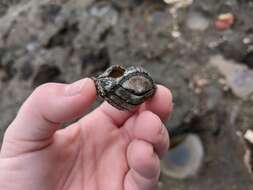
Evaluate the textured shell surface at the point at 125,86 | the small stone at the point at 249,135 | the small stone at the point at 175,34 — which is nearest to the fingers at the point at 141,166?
the textured shell surface at the point at 125,86

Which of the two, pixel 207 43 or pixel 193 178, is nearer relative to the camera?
pixel 193 178

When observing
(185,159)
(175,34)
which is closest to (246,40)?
(175,34)

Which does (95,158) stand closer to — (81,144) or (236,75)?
(81,144)

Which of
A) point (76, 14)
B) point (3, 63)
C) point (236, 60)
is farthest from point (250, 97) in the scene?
point (3, 63)

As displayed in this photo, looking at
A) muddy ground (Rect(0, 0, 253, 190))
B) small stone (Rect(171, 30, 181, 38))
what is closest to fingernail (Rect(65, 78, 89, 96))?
muddy ground (Rect(0, 0, 253, 190))

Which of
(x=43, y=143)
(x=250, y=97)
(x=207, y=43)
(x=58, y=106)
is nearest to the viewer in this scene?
(x=58, y=106)

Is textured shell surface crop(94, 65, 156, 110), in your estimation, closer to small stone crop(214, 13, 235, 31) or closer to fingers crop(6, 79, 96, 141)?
fingers crop(6, 79, 96, 141)

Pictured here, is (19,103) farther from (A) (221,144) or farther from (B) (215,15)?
(B) (215,15)
